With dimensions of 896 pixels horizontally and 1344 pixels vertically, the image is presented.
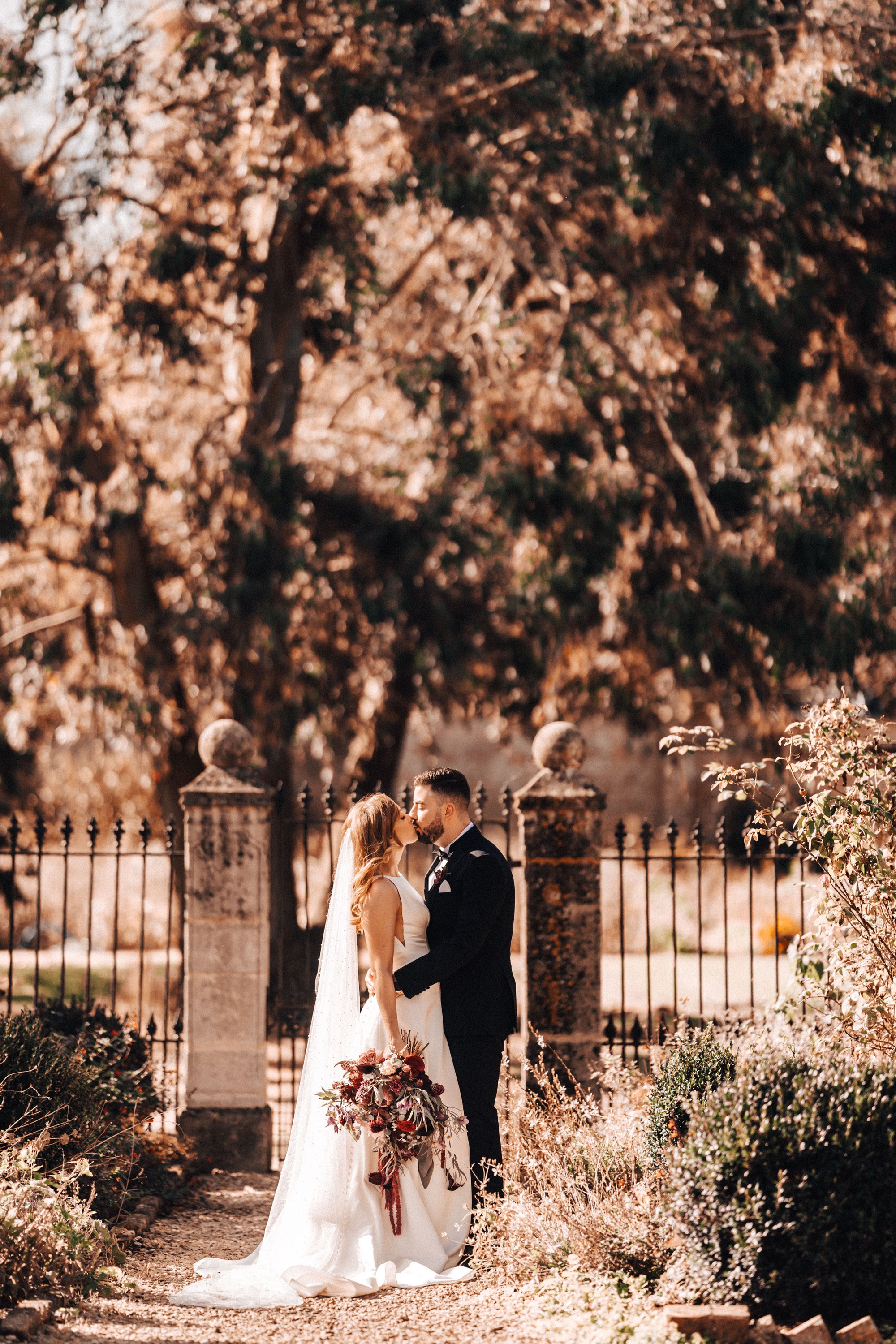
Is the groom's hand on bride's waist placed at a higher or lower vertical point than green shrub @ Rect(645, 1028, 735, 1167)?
higher

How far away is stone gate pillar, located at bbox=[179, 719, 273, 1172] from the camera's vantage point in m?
7.55

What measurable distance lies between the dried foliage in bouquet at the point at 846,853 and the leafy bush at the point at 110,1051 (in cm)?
353

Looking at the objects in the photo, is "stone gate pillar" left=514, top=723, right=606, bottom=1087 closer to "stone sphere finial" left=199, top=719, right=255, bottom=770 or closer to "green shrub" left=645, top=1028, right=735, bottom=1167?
"green shrub" left=645, top=1028, right=735, bottom=1167

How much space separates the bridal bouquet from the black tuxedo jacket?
0.30m

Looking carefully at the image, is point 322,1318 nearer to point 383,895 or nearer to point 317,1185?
point 317,1185

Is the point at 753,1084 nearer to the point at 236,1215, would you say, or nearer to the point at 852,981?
the point at 852,981

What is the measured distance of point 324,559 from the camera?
11.7 metres

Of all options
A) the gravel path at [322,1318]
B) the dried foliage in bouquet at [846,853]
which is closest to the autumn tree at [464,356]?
the dried foliage in bouquet at [846,853]

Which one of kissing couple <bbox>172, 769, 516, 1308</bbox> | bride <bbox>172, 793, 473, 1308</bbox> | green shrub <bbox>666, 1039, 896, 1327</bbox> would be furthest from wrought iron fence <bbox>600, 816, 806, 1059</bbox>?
green shrub <bbox>666, 1039, 896, 1327</bbox>

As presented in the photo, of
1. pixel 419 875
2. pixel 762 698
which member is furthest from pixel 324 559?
pixel 419 875

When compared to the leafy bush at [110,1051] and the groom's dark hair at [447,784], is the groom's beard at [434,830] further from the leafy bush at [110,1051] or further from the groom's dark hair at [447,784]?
the leafy bush at [110,1051]

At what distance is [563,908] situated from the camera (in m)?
7.33

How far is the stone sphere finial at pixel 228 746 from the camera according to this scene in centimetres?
783

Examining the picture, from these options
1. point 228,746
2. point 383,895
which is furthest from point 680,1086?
point 228,746
